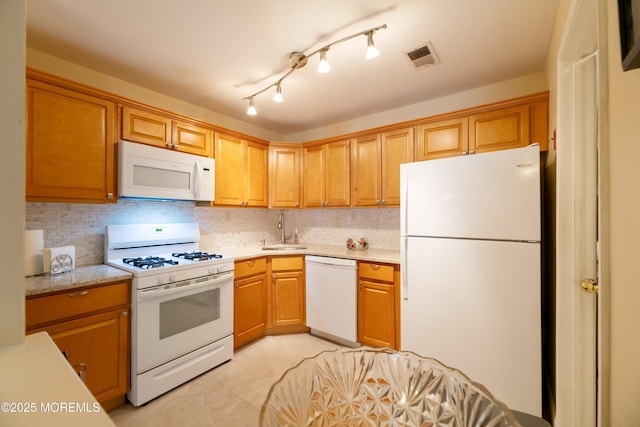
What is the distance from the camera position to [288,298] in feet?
9.83

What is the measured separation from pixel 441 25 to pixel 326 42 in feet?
2.45

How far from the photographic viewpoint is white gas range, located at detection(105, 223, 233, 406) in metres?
1.92

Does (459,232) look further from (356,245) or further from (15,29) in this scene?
(15,29)

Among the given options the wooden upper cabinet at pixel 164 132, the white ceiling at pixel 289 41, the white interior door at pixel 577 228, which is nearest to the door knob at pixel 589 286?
the white interior door at pixel 577 228

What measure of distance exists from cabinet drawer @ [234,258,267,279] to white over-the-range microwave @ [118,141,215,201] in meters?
0.73

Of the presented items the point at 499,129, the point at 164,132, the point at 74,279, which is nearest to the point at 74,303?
the point at 74,279

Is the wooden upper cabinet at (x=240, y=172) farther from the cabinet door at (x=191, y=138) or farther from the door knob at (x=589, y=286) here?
the door knob at (x=589, y=286)

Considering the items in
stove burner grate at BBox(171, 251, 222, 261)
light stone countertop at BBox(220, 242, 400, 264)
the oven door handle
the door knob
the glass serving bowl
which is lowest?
the oven door handle

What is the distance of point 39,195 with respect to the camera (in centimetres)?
177

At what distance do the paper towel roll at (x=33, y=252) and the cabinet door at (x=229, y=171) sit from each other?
1.32 m

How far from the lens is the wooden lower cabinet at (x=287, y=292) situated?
2.97 meters

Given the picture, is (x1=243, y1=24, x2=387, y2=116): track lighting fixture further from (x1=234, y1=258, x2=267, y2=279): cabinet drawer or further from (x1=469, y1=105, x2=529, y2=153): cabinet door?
(x1=234, y1=258, x2=267, y2=279): cabinet drawer

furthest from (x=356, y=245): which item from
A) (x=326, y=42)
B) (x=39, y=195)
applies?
(x=39, y=195)

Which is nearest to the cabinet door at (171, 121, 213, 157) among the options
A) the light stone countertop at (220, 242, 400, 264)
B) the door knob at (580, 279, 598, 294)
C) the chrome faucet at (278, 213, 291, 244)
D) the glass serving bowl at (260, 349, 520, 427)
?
the light stone countertop at (220, 242, 400, 264)
